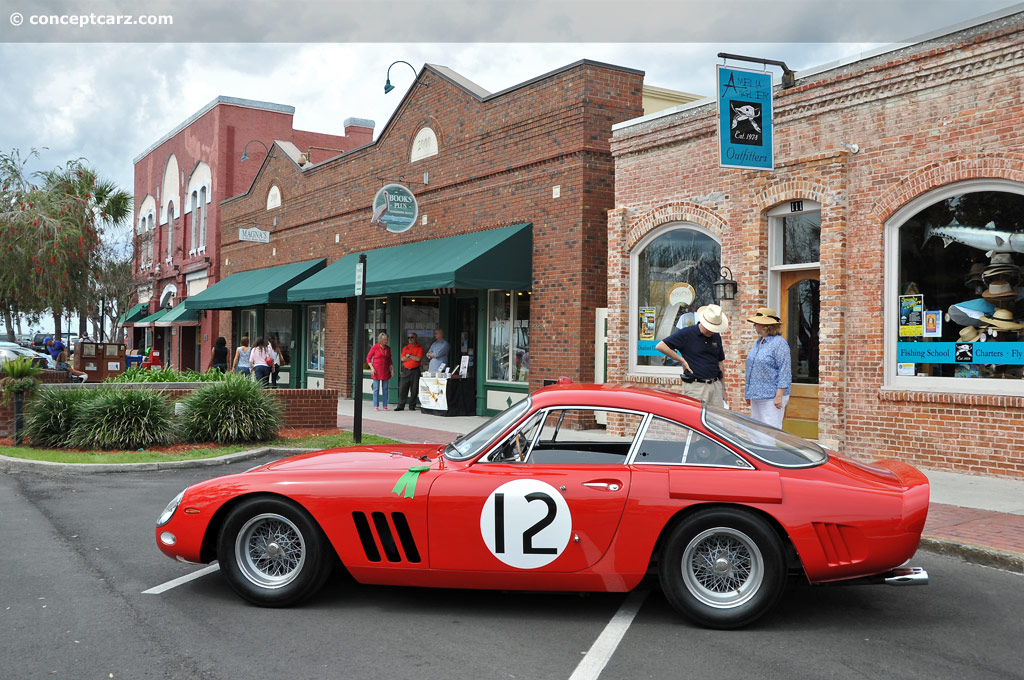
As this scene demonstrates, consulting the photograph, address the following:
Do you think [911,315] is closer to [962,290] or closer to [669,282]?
[962,290]

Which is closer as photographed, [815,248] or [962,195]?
[962,195]

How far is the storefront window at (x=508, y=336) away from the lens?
1619cm

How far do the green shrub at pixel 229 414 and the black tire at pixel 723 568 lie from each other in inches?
350

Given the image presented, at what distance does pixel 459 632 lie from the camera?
474cm

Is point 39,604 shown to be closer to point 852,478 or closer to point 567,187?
point 852,478

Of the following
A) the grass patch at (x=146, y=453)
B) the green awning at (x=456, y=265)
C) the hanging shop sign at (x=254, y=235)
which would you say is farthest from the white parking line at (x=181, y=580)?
the hanging shop sign at (x=254, y=235)

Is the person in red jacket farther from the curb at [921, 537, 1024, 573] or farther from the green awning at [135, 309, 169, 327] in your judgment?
the green awning at [135, 309, 169, 327]

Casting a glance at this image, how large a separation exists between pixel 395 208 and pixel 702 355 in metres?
10.2

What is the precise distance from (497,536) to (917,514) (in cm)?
230

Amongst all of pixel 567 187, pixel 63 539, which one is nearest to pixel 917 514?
pixel 63 539

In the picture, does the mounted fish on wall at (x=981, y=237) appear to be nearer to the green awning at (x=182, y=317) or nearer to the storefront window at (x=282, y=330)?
the storefront window at (x=282, y=330)

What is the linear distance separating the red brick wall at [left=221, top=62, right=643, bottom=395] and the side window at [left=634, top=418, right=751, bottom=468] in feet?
31.1

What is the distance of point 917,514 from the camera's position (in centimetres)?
474

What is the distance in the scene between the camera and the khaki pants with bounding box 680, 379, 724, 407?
926 centimetres
